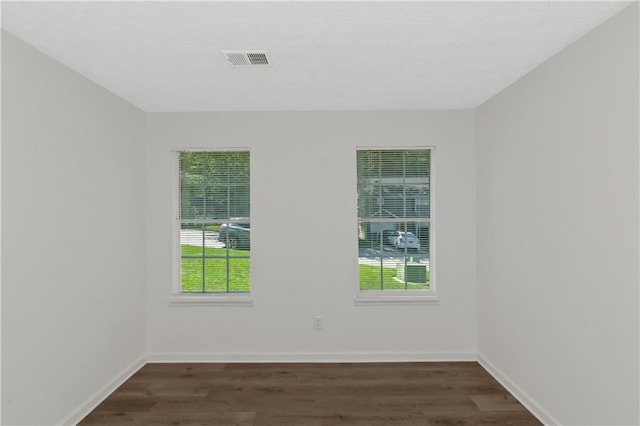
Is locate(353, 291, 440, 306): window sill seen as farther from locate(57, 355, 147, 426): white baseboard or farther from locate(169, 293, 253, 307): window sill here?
locate(57, 355, 147, 426): white baseboard

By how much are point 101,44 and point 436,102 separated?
2.78 m

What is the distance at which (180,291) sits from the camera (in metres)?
4.11

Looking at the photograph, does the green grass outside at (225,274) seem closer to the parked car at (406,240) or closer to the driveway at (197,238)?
the driveway at (197,238)

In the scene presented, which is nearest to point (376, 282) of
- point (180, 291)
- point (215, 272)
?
point (215, 272)

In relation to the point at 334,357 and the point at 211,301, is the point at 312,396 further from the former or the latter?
the point at 211,301

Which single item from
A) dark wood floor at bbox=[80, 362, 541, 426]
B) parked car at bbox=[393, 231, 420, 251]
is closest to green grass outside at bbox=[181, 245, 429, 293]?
parked car at bbox=[393, 231, 420, 251]

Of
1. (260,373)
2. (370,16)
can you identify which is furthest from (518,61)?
(260,373)

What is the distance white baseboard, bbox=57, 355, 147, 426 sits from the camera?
2.78m

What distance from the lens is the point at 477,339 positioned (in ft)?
12.9

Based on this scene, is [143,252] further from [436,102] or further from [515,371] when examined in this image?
[515,371]

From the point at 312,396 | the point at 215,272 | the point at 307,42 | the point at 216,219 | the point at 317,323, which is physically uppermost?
the point at 307,42

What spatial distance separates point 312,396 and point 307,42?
270 cm

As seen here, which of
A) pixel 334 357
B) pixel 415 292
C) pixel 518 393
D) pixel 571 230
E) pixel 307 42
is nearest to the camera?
pixel 307 42

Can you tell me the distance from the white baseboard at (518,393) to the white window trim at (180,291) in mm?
2393
